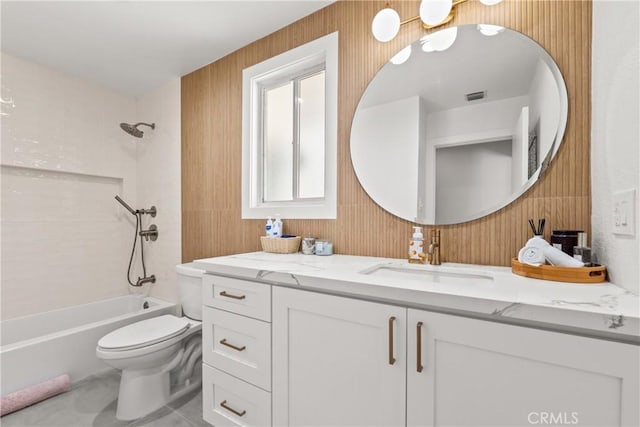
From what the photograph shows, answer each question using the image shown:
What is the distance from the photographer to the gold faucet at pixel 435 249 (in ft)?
4.09

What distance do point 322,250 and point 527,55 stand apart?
126 cm

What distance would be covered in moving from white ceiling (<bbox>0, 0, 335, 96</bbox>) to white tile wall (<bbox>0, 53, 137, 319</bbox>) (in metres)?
0.30

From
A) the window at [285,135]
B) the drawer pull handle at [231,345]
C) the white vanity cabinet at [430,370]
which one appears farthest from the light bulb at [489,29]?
the drawer pull handle at [231,345]

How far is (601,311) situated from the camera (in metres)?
0.60

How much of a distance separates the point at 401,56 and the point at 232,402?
181cm

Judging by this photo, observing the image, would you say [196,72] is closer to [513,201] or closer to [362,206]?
[362,206]

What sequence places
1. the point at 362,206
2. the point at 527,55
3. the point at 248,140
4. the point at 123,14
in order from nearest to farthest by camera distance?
the point at 527,55 → the point at 362,206 → the point at 123,14 → the point at 248,140

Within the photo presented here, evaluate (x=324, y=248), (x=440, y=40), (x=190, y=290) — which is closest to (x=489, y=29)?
(x=440, y=40)

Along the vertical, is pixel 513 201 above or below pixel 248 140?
below

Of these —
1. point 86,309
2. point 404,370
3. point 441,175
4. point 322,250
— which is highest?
point 441,175

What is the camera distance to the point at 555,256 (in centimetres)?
95

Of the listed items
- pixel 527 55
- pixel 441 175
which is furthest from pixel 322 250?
pixel 527 55

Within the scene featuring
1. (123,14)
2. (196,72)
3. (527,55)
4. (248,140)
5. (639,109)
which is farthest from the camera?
(196,72)

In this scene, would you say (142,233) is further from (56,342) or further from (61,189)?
(56,342)
